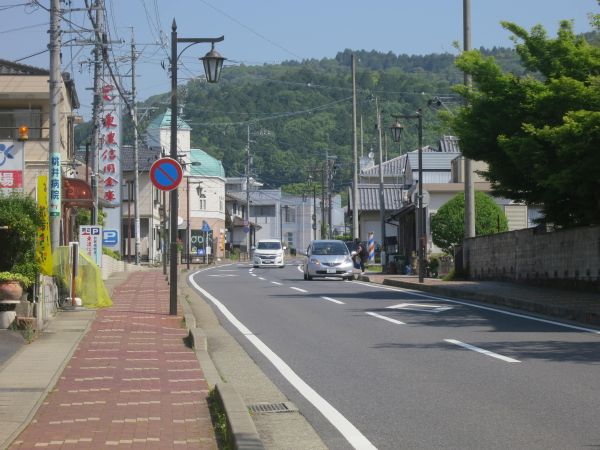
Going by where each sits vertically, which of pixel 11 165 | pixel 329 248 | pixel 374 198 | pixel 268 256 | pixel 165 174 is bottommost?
pixel 268 256

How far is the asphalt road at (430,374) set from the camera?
7.57m

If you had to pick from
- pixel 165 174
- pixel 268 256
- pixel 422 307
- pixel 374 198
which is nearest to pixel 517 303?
pixel 422 307

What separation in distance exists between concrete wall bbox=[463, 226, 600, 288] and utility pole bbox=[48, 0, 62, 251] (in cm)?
1213

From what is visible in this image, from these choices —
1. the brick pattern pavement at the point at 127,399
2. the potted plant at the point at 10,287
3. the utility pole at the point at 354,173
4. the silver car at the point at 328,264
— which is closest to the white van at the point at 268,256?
the utility pole at the point at 354,173

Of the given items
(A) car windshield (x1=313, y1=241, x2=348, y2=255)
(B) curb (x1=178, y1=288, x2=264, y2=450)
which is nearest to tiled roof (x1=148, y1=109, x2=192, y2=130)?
(A) car windshield (x1=313, y1=241, x2=348, y2=255)

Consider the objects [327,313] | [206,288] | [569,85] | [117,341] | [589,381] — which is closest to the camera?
[589,381]

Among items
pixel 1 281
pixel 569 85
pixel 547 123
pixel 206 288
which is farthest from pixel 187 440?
pixel 206 288

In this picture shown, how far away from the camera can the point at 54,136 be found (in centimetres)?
1927

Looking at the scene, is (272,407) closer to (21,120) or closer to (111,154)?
(21,120)

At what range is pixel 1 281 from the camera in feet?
49.8

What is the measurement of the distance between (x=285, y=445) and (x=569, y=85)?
15.7 meters

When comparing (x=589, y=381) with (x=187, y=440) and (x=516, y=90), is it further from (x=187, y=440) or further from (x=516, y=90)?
(x=516, y=90)

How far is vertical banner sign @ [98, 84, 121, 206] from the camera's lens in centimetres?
4616

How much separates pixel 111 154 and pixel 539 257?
25.9 m
